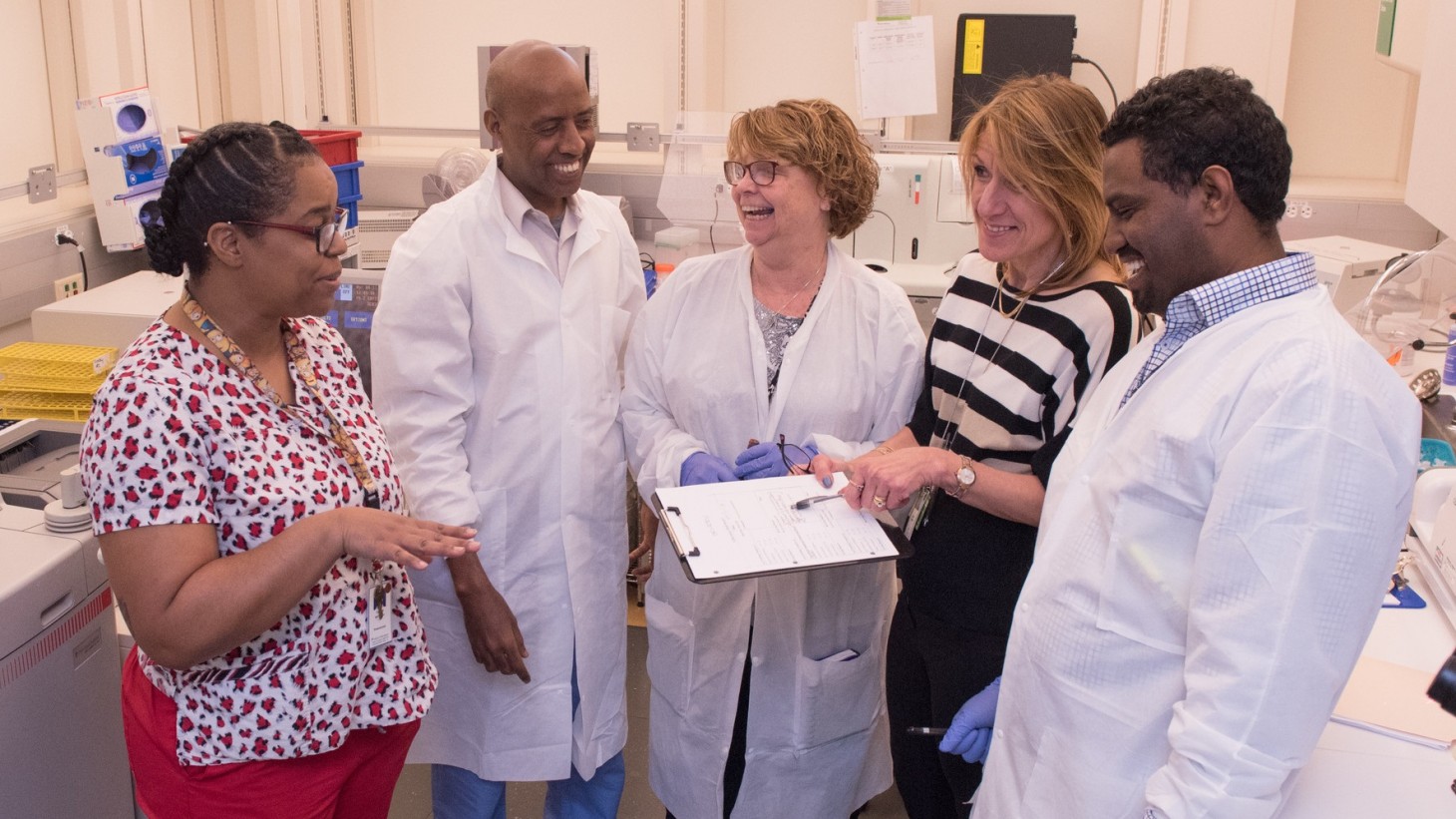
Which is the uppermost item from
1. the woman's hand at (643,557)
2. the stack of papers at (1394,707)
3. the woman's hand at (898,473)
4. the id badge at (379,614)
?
the woman's hand at (898,473)

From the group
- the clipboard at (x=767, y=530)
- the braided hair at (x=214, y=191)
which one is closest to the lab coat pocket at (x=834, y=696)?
the clipboard at (x=767, y=530)

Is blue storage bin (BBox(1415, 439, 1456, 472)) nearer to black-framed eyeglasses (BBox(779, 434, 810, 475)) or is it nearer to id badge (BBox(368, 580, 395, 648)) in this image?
black-framed eyeglasses (BBox(779, 434, 810, 475))

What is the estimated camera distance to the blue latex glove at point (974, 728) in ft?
4.69

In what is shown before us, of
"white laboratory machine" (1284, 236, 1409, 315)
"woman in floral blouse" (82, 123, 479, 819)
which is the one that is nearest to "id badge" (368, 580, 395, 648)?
"woman in floral blouse" (82, 123, 479, 819)

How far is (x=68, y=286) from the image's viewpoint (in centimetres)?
331

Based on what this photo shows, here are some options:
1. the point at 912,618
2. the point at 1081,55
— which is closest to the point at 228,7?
the point at 1081,55

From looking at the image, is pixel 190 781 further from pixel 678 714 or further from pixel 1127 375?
pixel 1127 375

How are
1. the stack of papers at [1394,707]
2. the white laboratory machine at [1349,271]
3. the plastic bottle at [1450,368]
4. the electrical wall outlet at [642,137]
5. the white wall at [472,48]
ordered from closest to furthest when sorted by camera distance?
the stack of papers at [1394,707] < the plastic bottle at [1450,368] < the white laboratory machine at [1349,271] < the electrical wall outlet at [642,137] < the white wall at [472,48]

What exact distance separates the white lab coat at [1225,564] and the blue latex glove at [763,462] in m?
0.60

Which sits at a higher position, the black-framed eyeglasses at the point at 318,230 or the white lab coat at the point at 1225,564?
the black-framed eyeglasses at the point at 318,230

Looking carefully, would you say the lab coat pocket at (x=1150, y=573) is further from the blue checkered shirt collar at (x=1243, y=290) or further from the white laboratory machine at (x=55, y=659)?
the white laboratory machine at (x=55, y=659)

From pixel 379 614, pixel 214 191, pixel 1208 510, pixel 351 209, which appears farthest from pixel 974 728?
pixel 351 209

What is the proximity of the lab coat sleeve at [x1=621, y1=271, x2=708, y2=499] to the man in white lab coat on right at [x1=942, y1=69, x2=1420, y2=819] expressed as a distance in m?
0.73

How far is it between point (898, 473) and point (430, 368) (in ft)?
2.29
